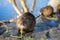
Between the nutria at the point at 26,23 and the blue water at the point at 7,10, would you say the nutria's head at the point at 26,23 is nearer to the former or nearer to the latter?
the nutria at the point at 26,23

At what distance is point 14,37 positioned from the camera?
64.8 inches

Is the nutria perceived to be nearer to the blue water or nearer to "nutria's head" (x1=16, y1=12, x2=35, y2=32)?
"nutria's head" (x1=16, y1=12, x2=35, y2=32)

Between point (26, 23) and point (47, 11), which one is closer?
point (26, 23)

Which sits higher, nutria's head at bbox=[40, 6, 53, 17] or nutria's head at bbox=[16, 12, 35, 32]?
nutria's head at bbox=[40, 6, 53, 17]

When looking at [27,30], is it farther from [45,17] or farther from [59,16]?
[59,16]

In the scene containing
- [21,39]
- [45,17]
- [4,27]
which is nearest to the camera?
[21,39]

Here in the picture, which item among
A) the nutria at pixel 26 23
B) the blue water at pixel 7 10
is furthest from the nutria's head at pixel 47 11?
the nutria at pixel 26 23

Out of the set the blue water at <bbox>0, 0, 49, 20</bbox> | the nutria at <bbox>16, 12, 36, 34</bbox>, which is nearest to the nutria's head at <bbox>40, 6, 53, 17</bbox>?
the blue water at <bbox>0, 0, 49, 20</bbox>

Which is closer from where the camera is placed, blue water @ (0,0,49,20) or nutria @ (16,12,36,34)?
nutria @ (16,12,36,34)

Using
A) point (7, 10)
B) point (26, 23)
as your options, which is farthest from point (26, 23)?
point (7, 10)

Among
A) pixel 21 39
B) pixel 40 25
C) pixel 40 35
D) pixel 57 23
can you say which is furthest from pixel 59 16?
pixel 21 39

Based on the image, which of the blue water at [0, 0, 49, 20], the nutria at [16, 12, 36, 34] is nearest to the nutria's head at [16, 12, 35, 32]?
the nutria at [16, 12, 36, 34]

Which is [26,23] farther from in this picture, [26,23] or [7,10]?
[7,10]

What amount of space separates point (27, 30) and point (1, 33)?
221 mm
